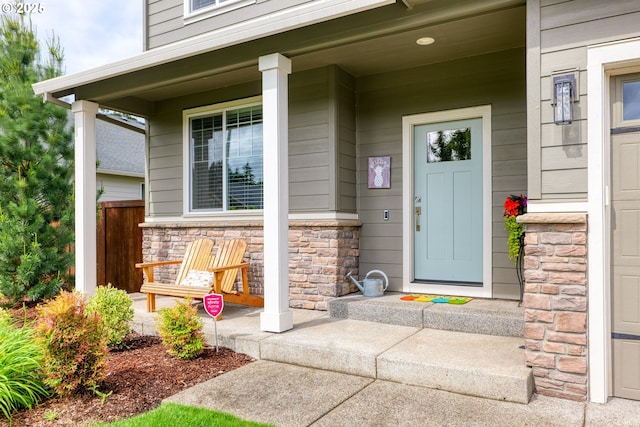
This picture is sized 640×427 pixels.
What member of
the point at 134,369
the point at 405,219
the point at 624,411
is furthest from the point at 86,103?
the point at 624,411

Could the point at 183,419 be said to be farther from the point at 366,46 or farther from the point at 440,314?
the point at 366,46

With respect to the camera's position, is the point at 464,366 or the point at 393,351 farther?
the point at 393,351

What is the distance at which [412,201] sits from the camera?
5.09m

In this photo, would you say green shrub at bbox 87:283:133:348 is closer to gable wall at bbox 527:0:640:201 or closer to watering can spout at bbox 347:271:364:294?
watering can spout at bbox 347:271:364:294

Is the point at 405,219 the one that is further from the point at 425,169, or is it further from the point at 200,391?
the point at 200,391

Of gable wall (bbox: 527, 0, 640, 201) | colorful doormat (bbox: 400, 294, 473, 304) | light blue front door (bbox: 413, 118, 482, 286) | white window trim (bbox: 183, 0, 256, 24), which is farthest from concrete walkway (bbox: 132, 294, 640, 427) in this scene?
white window trim (bbox: 183, 0, 256, 24)

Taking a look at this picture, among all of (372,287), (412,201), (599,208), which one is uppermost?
(412,201)

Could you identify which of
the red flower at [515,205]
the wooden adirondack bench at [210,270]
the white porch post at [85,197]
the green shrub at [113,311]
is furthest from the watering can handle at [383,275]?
the white porch post at [85,197]

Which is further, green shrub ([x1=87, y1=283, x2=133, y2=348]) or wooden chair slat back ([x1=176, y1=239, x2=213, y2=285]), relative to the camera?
wooden chair slat back ([x1=176, y1=239, x2=213, y2=285])

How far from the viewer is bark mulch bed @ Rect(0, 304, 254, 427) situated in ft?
9.27

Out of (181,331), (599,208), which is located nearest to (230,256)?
(181,331)

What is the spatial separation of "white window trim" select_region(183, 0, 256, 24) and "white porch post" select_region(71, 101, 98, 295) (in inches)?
66.1

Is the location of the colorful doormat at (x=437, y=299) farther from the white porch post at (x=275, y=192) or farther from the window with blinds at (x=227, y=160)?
the window with blinds at (x=227, y=160)

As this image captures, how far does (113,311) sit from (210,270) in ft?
3.07
